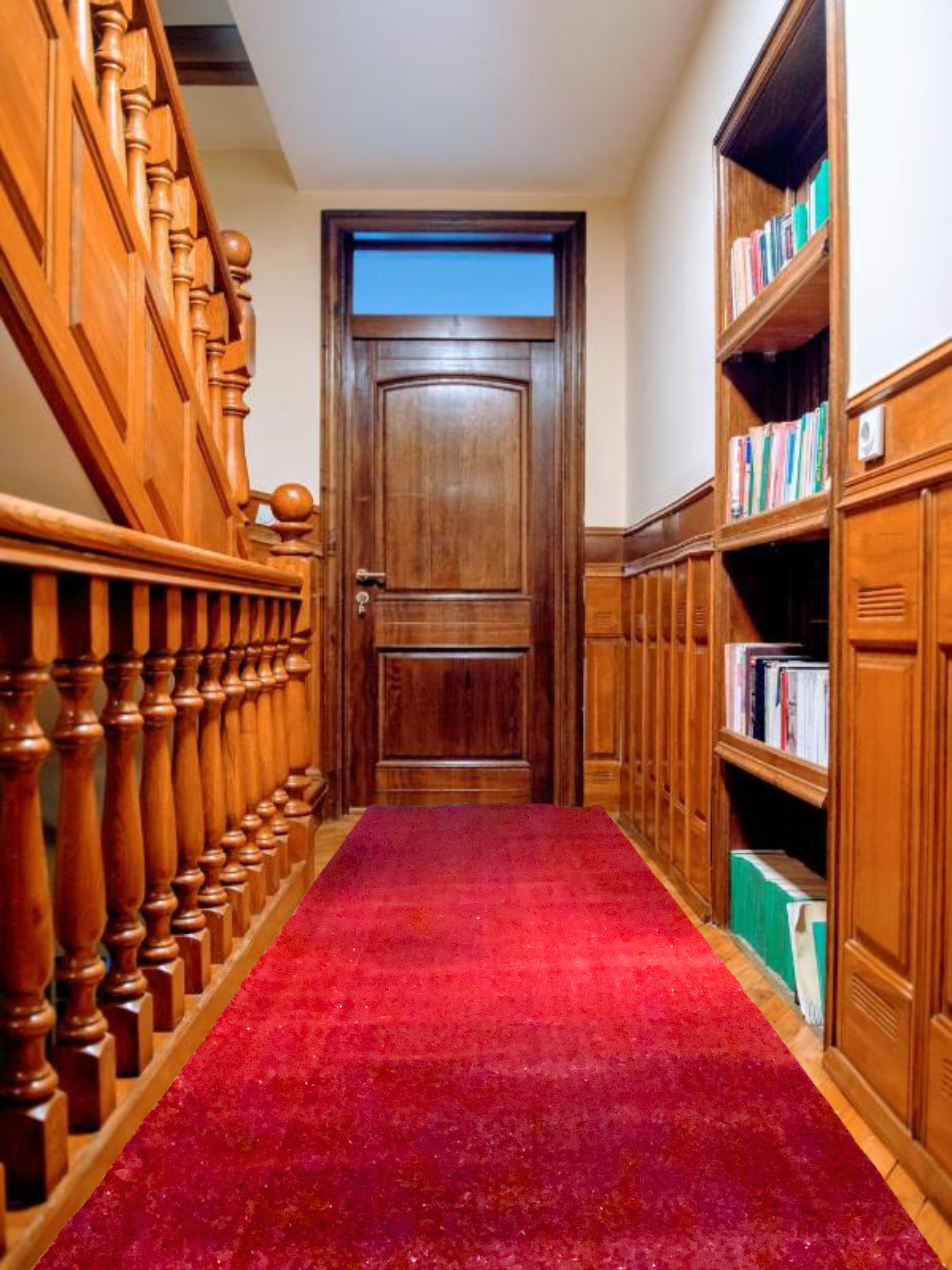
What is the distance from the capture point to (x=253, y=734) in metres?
1.98

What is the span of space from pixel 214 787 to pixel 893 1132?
123 cm

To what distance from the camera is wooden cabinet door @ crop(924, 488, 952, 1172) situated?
1.20 metres

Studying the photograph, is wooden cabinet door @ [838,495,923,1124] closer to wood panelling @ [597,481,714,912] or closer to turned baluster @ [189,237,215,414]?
wood panelling @ [597,481,714,912]

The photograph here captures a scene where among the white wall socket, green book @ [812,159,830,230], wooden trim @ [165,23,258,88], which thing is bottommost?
the white wall socket

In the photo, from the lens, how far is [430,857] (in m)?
Answer: 2.92

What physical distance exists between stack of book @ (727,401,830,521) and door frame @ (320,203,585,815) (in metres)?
1.55

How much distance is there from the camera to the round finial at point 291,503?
236 centimetres

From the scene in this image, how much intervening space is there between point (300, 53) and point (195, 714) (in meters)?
2.34

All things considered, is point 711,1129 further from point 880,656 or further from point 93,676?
point 93,676

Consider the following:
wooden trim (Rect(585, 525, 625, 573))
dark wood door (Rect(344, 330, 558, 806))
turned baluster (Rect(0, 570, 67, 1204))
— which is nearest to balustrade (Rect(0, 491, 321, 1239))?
turned baluster (Rect(0, 570, 67, 1204))

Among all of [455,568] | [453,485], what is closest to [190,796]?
[455,568]

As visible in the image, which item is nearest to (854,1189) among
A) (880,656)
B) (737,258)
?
(880,656)

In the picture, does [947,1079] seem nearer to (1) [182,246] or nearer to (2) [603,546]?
(1) [182,246]

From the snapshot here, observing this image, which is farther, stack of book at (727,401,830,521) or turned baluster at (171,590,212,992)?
stack of book at (727,401,830,521)
